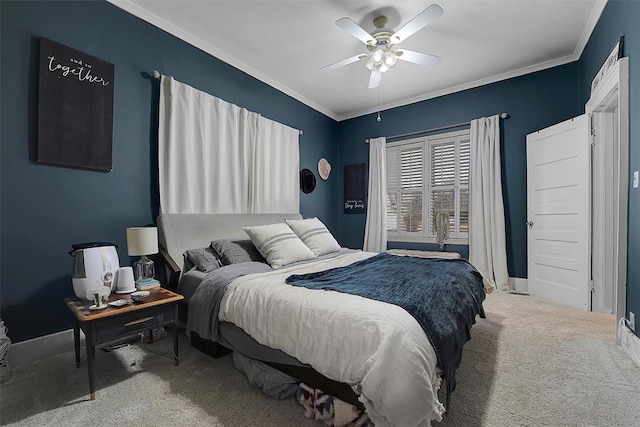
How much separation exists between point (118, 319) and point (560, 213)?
426 centimetres

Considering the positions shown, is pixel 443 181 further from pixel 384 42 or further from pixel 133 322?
pixel 133 322

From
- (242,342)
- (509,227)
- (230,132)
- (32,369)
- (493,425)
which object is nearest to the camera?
(493,425)

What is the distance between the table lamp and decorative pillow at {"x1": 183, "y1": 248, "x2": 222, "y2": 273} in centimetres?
29

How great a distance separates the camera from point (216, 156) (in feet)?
10.3

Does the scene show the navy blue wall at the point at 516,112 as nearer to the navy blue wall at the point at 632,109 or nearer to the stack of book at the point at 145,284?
the navy blue wall at the point at 632,109

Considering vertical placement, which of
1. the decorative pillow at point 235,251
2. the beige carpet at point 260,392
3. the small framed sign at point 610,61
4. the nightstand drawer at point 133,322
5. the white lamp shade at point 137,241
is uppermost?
the small framed sign at point 610,61

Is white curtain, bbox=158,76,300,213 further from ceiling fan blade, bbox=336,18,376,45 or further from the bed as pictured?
ceiling fan blade, bbox=336,18,376,45

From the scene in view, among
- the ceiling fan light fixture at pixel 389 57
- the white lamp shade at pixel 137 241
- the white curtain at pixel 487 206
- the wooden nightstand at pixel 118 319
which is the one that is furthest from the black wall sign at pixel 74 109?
the white curtain at pixel 487 206

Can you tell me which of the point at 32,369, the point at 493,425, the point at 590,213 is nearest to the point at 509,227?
the point at 590,213

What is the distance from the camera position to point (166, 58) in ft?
9.15

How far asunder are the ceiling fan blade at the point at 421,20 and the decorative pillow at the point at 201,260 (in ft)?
8.29

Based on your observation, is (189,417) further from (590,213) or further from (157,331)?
(590,213)

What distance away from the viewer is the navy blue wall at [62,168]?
192 cm

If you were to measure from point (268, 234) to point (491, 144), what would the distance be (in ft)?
10.8
